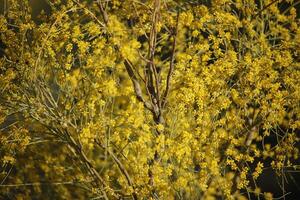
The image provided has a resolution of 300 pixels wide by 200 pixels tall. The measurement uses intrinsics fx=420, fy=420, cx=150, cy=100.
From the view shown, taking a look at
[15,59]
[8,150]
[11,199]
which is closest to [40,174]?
[11,199]

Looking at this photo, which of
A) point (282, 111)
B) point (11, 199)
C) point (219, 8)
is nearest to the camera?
point (282, 111)

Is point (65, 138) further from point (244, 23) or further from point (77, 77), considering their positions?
point (244, 23)

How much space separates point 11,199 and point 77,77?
2.02 metres

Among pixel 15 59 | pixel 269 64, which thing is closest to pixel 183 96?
pixel 269 64

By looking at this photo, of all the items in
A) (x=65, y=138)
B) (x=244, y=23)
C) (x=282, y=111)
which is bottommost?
(x=65, y=138)

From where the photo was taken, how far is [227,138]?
4.18m

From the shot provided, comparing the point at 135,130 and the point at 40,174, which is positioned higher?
the point at 135,130

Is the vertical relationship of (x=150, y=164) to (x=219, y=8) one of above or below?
below

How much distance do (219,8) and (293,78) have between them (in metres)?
1.15

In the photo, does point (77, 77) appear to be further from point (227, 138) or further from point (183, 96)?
point (227, 138)

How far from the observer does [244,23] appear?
16.1ft

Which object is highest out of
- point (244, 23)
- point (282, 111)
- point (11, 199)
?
point (244, 23)

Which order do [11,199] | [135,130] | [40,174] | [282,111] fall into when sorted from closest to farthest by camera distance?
[135,130], [282,111], [11,199], [40,174]

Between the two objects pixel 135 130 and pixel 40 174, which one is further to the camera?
pixel 40 174
